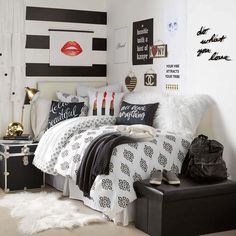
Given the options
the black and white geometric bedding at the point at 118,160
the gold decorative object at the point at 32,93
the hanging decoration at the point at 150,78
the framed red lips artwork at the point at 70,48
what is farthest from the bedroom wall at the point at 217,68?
the gold decorative object at the point at 32,93

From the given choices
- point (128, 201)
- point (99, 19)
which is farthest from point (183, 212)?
point (99, 19)

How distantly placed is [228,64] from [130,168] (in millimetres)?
1203

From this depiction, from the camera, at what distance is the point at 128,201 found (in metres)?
3.54

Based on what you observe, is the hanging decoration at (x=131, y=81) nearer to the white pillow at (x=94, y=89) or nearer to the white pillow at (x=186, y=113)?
the white pillow at (x=94, y=89)

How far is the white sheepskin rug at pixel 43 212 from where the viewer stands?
3.53 m

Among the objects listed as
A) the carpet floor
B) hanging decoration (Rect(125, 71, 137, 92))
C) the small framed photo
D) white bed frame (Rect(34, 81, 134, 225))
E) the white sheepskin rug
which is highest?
the small framed photo

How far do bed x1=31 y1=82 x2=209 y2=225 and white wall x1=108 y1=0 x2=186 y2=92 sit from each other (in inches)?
15.6

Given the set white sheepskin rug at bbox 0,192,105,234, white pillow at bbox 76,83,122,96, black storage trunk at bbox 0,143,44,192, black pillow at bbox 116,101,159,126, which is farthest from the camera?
white pillow at bbox 76,83,122,96

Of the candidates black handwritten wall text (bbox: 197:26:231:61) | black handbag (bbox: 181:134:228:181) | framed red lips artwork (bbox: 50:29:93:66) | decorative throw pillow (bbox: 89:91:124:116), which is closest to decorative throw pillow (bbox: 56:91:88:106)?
decorative throw pillow (bbox: 89:91:124:116)

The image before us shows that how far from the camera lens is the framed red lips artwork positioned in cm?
548

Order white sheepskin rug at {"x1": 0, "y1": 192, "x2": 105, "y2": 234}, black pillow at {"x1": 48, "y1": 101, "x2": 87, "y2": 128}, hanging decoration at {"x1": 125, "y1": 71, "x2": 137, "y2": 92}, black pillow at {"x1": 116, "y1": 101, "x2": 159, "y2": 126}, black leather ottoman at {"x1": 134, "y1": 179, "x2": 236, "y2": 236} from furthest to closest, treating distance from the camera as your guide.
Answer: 1. hanging decoration at {"x1": 125, "y1": 71, "x2": 137, "y2": 92}
2. black pillow at {"x1": 48, "y1": 101, "x2": 87, "y2": 128}
3. black pillow at {"x1": 116, "y1": 101, "x2": 159, "y2": 126}
4. white sheepskin rug at {"x1": 0, "y1": 192, "x2": 105, "y2": 234}
5. black leather ottoman at {"x1": 134, "y1": 179, "x2": 236, "y2": 236}

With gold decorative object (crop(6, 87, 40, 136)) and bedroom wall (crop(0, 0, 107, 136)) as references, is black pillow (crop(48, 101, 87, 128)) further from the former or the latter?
bedroom wall (crop(0, 0, 107, 136))

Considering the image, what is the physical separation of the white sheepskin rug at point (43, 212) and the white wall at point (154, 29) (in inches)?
61.4

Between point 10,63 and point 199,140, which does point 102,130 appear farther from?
point 10,63
